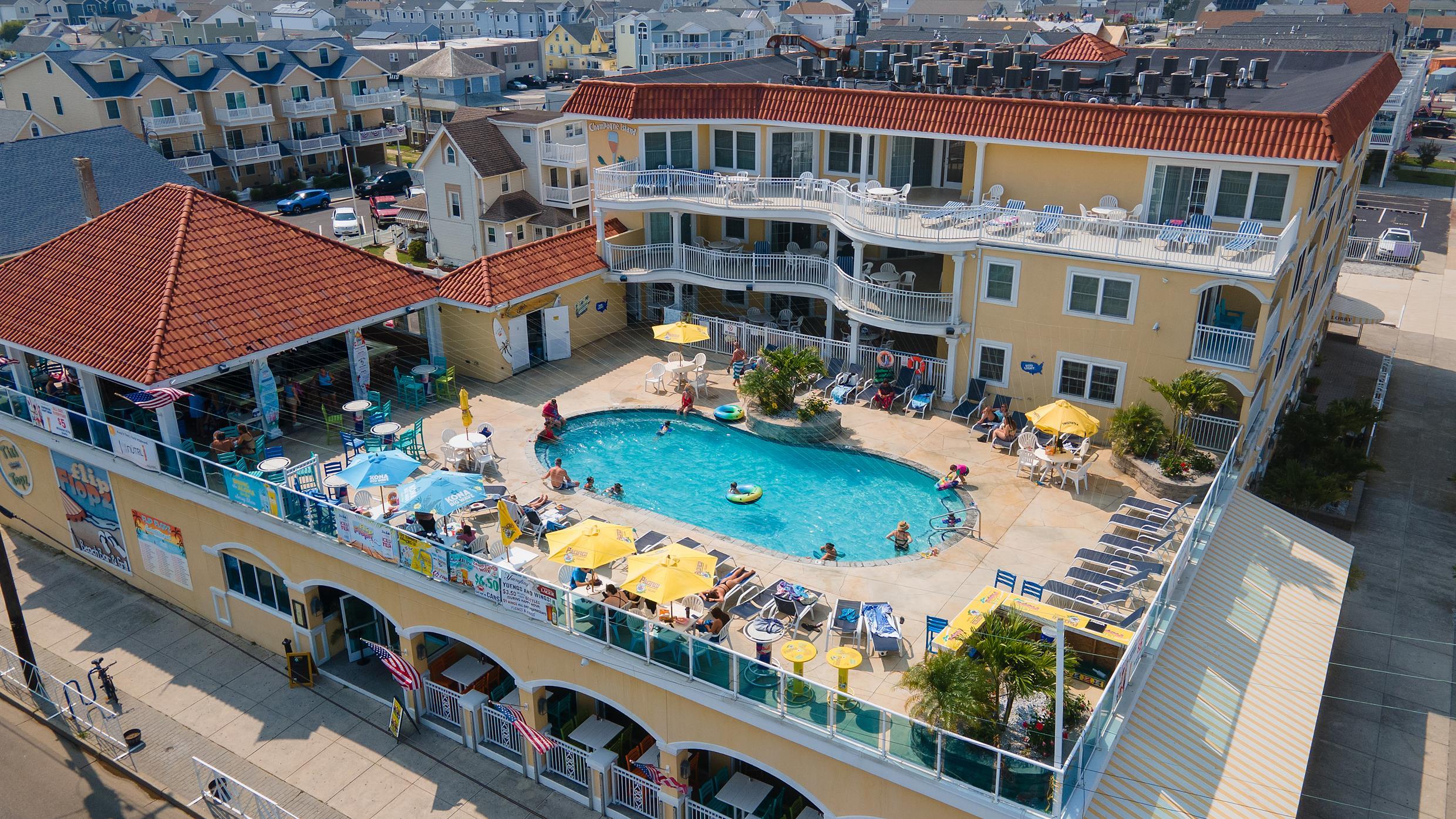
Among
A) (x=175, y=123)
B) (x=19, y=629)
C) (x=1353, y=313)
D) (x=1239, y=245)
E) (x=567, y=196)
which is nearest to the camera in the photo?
(x=19, y=629)

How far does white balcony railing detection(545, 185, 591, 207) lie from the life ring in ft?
90.8

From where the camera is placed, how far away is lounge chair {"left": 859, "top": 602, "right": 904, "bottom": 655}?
56.6 ft

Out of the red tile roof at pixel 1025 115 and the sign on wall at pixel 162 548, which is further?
the red tile roof at pixel 1025 115

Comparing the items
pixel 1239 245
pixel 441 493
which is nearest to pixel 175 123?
pixel 441 493

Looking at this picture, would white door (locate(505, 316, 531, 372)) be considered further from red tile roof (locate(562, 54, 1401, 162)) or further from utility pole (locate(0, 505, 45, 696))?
utility pole (locate(0, 505, 45, 696))

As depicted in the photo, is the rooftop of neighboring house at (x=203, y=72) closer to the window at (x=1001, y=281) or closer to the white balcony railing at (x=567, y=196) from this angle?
the white balcony railing at (x=567, y=196)

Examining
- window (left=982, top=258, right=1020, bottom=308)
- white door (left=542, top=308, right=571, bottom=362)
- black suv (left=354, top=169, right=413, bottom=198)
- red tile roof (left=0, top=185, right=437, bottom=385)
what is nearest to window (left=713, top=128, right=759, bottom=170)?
white door (left=542, top=308, right=571, bottom=362)

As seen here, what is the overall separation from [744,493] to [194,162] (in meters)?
54.5

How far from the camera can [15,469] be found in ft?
90.6

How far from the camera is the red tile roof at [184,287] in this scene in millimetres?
23391

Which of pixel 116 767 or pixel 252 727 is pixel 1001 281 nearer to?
pixel 252 727

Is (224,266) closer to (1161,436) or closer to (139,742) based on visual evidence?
(139,742)

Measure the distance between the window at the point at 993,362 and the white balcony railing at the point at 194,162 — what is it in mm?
54430

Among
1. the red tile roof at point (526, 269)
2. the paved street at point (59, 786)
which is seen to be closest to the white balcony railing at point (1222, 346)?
the red tile roof at point (526, 269)
